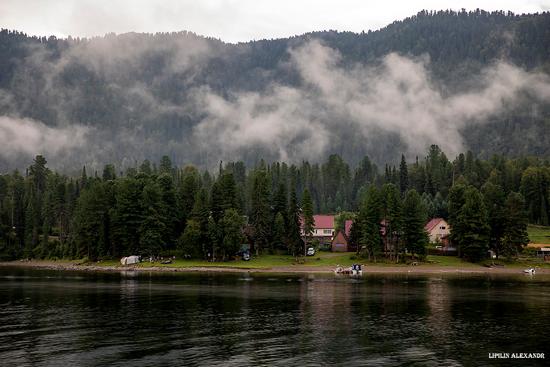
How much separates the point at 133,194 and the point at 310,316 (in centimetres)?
10467

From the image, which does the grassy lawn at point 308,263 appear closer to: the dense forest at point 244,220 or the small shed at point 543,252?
the dense forest at point 244,220

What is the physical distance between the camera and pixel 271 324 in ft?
192

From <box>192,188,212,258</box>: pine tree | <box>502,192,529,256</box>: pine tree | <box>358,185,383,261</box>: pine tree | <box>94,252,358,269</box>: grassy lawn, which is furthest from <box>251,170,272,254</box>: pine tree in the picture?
<box>502,192,529,256</box>: pine tree

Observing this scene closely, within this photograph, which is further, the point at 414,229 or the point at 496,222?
the point at 496,222

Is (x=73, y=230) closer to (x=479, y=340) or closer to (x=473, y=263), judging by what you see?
(x=473, y=263)

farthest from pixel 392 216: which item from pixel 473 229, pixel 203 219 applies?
pixel 203 219

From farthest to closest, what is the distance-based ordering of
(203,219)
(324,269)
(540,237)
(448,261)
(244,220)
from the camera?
(540,237) < (244,220) < (203,219) < (448,261) < (324,269)

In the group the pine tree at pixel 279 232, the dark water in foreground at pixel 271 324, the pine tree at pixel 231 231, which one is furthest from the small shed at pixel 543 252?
the pine tree at pixel 231 231

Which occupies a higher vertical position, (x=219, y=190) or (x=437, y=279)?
(x=219, y=190)

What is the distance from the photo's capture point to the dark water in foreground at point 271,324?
43.8 m

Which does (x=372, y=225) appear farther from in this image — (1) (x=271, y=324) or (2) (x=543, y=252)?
(1) (x=271, y=324)

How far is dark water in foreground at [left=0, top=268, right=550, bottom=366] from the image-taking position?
43.8m

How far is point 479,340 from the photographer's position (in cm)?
5038

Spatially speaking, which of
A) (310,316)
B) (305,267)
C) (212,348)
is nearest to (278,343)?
(212,348)
